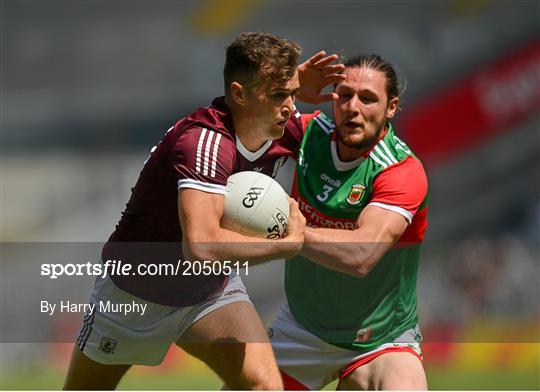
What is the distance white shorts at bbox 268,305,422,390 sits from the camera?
251 inches

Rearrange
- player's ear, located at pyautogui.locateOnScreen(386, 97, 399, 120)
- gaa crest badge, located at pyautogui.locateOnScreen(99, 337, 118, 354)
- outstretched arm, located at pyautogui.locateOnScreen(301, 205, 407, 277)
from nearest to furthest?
outstretched arm, located at pyautogui.locateOnScreen(301, 205, 407, 277), gaa crest badge, located at pyautogui.locateOnScreen(99, 337, 118, 354), player's ear, located at pyautogui.locateOnScreen(386, 97, 399, 120)

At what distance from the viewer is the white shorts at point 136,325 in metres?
5.88

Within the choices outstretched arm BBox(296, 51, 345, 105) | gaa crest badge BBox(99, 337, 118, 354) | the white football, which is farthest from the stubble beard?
gaa crest badge BBox(99, 337, 118, 354)

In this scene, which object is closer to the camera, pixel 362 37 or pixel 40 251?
pixel 40 251

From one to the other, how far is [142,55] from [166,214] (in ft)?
59.4

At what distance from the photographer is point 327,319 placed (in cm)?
647

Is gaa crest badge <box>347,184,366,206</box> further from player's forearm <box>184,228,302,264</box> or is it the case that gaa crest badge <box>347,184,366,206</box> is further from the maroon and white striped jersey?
player's forearm <box>184,228,302,264</box>

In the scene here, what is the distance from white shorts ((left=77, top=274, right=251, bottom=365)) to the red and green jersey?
698mm

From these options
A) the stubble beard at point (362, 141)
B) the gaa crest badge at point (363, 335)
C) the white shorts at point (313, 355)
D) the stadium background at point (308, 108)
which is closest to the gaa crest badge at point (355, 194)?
the stubble beard at point (362, 141)

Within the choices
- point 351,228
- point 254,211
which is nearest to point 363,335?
point 351,228

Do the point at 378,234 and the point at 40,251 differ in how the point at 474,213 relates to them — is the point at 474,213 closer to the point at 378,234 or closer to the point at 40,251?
the point at 40,251

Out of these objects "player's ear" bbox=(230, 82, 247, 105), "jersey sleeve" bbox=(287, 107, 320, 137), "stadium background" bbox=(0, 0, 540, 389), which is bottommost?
"stadium background" bbox=(0, 0, 540, 389)

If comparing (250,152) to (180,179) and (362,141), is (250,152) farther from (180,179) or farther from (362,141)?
(362,141)

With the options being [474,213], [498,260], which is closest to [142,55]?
[474,213]
